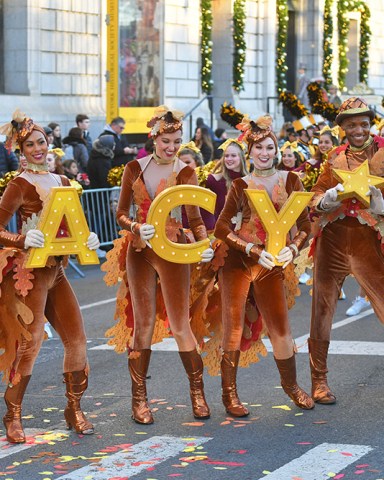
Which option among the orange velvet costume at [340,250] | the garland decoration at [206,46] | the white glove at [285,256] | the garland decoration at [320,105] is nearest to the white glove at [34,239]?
the white glove at [285,256]

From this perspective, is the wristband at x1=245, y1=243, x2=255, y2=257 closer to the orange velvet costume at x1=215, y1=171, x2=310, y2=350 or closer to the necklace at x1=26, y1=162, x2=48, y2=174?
the orange velvet costume at x1=215, y1=171, x2=310, y2=350

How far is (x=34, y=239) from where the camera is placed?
801 cm

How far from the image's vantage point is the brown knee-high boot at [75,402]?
831cm

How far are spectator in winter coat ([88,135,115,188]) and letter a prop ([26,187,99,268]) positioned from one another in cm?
1062

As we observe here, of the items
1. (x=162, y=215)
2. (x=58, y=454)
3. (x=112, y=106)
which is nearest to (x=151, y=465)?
(x=58, y=454)

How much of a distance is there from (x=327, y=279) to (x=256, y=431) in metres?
1.36

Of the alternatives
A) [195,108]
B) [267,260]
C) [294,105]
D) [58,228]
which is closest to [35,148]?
[58,228]

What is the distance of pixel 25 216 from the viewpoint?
8211mm

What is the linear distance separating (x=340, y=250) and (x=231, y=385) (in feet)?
3.88

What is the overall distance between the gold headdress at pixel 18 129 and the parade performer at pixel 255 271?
1379mm

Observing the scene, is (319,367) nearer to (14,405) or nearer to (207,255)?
(207,255)

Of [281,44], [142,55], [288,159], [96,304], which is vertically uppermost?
[281,44]

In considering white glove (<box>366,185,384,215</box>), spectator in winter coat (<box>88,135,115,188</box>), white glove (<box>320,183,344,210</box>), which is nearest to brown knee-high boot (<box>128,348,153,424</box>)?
white glove (<box>320,183,344,210</box>)

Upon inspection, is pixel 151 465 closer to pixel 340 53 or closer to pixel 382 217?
pixel 382 217
